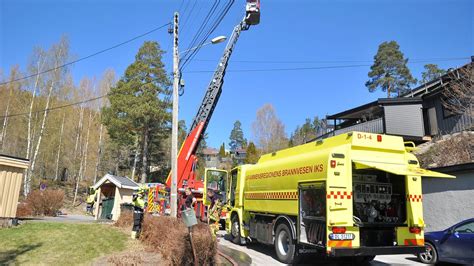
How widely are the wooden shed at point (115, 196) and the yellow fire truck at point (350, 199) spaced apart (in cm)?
Answer: 1203

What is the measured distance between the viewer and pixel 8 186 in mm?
15477

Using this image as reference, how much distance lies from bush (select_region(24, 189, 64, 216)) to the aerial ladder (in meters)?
8.90

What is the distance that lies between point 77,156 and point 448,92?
138ft

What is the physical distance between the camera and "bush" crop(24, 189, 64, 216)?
22.3 m

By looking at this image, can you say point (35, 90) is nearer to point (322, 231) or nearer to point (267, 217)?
point (267, 217)

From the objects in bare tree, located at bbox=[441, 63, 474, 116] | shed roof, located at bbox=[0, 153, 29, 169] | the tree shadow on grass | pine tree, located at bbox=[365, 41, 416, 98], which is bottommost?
the tree shadow on grass

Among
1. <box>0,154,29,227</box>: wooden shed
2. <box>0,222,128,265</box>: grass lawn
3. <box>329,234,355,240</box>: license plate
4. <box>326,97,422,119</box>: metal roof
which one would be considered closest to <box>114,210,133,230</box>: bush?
<box>0,222,128,265</box>: grass lawn

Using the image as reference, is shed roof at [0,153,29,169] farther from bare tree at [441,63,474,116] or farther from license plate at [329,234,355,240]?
bare tree at [441,63,474,116]

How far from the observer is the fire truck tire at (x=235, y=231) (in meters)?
14.1

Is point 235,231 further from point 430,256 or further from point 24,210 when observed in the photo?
point 24,210

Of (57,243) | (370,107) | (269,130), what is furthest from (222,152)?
(57,243)

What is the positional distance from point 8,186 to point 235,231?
32.1ft

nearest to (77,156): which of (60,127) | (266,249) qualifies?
Result: (60,127)

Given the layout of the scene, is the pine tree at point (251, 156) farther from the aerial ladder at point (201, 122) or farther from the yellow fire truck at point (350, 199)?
the yellow fire truck at point (350, 199)
